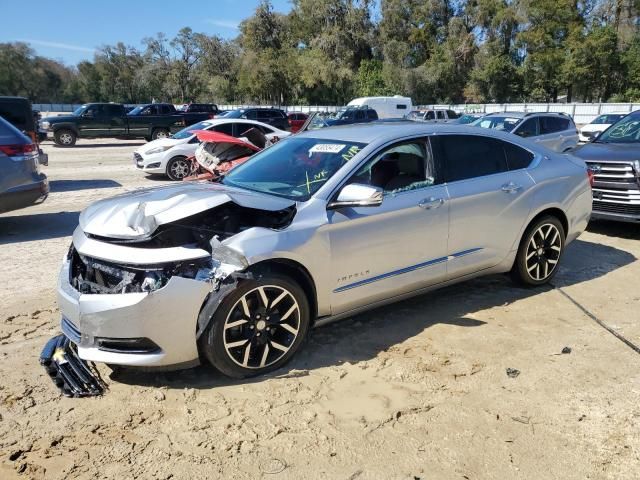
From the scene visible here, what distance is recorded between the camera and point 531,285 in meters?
5.50

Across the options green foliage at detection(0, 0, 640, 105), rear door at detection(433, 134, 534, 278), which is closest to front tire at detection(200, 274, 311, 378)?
rear door at detection(433, 134, 534, 278)

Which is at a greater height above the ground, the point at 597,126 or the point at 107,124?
the point at 107,124

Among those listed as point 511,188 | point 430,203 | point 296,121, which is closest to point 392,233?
point 430,203

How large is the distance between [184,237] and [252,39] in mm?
73258

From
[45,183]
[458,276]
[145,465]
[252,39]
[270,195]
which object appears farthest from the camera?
[252,39]

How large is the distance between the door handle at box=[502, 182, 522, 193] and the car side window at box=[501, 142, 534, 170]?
0.69 feet

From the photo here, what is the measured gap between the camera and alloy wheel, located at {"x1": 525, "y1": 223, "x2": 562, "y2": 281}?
5.39 m

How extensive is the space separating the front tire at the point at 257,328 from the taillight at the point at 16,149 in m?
5.75

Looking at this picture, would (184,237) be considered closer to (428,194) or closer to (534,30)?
(428,194)

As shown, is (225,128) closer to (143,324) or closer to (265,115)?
(265,115)

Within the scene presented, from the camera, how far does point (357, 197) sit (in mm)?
3891

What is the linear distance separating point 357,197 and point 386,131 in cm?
98

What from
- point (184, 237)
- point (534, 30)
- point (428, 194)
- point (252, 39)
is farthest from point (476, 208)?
point (252, 39)

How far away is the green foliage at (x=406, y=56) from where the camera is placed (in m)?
55.8
